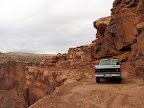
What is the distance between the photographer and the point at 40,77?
20125 mm

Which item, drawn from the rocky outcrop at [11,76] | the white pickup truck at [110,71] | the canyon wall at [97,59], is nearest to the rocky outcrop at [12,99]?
the canyon wall at [97,59]

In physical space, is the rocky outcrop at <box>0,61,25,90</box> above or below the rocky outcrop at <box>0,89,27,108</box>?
above

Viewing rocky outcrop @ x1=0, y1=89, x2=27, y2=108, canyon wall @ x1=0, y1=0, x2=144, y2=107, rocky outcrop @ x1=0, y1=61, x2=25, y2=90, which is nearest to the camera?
canyon wall @ x1=0, y1=0, x2=144, y2=107

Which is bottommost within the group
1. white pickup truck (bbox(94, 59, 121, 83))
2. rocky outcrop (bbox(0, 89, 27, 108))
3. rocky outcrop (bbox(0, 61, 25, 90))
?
rocky outcrop (bbox(0, 89, 27, 108))

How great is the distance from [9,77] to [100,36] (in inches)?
773

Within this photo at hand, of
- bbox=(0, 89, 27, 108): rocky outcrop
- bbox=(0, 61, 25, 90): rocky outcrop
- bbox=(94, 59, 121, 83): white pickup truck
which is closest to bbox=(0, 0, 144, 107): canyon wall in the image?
bbox=(0, 61, 25, 90): rocky outcrop

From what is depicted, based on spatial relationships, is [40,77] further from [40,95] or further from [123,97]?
[123,97]

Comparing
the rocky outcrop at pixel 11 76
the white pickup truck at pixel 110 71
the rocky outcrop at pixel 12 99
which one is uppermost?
the white pickup truck at pixel 110 71

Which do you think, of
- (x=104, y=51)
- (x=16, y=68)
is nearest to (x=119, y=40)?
(x=104, y=51)

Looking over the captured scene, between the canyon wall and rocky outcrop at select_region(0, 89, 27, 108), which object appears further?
rocky outcrop at select_region(0, 89, 27, 108)

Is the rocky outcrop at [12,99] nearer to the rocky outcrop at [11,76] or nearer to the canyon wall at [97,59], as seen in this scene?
the canyon wall at [97,59]

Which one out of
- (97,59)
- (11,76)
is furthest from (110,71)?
(11,76)

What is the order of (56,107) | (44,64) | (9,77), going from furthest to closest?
(9,77) → (44,64) → (56,107)

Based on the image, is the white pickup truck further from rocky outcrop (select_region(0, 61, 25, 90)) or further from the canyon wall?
rocky outcrop (select_region(0, 61, 25, 90))
